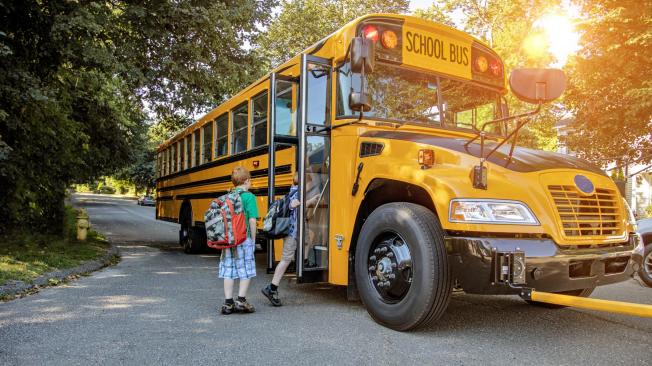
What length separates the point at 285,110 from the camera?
21.6 feet

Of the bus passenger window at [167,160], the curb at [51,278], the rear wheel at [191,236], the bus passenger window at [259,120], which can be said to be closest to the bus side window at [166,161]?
the bus passenger window at [167,160]

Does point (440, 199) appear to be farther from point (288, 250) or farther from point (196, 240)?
point (196, 240)

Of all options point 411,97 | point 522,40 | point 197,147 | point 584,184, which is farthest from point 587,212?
point 522,40

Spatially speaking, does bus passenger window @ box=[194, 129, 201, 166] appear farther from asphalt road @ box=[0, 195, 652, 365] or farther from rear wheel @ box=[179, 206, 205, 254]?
asphalt road @ box=[0, 195, 652, 365]

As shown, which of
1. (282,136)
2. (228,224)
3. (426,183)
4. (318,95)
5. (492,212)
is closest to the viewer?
(492,212)

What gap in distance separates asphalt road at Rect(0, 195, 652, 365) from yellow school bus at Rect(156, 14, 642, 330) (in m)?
0.35

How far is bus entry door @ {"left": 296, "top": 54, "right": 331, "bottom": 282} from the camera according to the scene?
525 centimetres

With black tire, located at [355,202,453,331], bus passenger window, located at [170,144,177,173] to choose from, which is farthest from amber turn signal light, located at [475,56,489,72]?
bus passenger window, located at [170,144,177,173]

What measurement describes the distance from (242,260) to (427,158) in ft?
7.03

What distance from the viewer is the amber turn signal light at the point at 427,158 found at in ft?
13.7

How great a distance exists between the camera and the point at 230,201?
5.08 metres

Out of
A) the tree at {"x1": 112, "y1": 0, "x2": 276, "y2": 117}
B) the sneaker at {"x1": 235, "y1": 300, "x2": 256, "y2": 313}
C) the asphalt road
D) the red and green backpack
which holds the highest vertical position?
the tree at {"x1": 112, "y1": 0, "x2": 276, "y2": 117}

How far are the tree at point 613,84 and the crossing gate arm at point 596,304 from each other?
11185 millimetres

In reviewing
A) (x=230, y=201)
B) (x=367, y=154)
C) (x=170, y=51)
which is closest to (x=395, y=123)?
(x=367, y=154)
